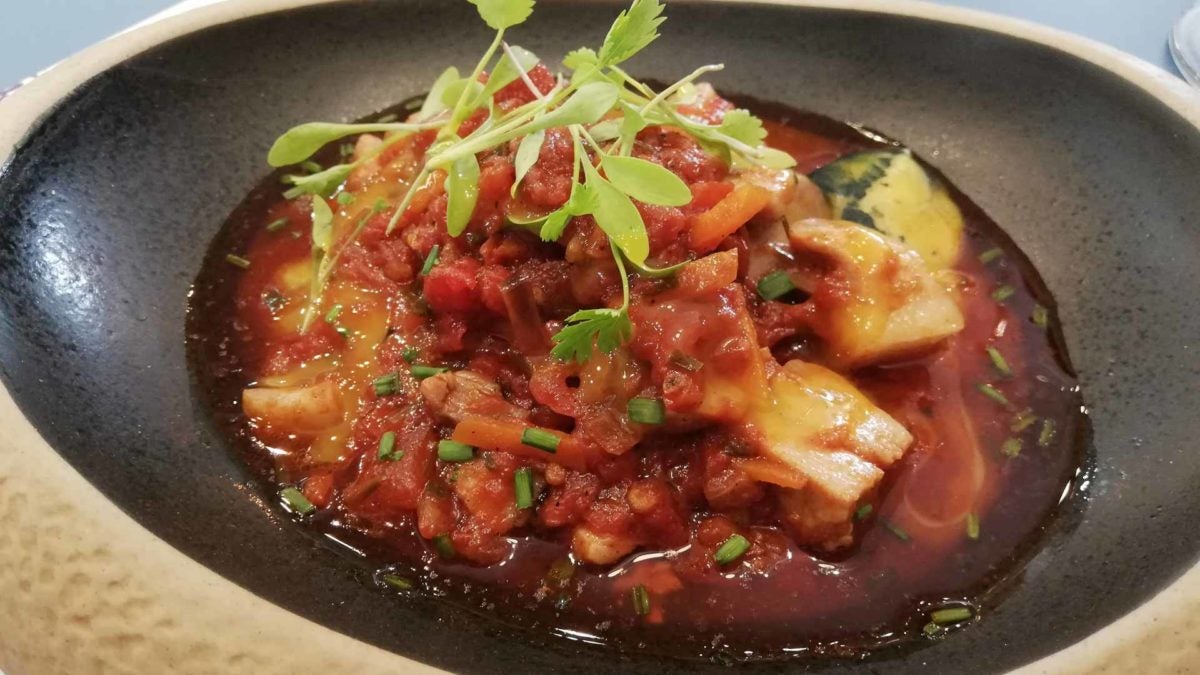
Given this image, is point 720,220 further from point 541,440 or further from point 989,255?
point 989,255

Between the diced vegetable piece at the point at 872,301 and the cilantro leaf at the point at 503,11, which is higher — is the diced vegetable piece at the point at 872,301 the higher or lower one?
the lower one

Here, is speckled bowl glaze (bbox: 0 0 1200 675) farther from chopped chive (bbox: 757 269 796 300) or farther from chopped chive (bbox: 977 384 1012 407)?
chopped chive (bbox: 757 269 796 300)

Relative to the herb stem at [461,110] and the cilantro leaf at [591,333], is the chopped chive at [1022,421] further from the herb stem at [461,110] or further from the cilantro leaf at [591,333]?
the herb stem at [461,110]

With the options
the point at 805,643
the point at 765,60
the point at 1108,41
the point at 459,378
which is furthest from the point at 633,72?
the point at 1108,41

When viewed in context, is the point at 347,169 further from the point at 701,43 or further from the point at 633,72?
Answer: the point at 701,43

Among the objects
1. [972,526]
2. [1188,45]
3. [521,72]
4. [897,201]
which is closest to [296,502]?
[521,72]

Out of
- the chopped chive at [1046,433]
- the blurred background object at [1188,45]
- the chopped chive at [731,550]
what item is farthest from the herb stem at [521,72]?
the blurred background object at [1188,45]
